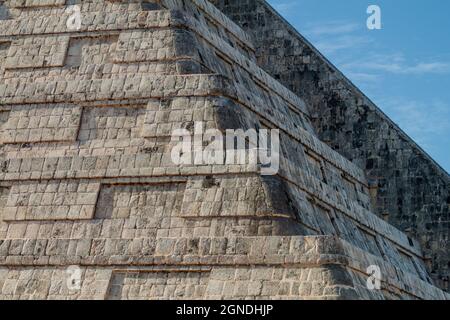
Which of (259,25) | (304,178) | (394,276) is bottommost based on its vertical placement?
(394,276)

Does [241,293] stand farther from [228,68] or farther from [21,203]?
[228,68]

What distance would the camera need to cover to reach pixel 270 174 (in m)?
14.6

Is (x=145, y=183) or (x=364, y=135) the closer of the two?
(x=145, y=183)

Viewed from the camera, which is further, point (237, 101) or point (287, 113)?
point (287, 113)

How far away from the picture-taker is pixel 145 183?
14969mm

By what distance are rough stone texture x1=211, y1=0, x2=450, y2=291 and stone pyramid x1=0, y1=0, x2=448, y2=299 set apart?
8.88 feet

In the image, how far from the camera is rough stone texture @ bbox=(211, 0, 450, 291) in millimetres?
20977

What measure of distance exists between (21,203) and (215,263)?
3.45 m

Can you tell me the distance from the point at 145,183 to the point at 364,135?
8383mm

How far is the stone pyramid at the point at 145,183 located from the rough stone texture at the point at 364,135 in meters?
2.71

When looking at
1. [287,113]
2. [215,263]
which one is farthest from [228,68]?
[215,263]

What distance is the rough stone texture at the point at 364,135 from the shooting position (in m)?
21.0

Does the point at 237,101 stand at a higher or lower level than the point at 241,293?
higher

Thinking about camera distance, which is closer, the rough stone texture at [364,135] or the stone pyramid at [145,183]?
the stone pyramid at [145,183]
